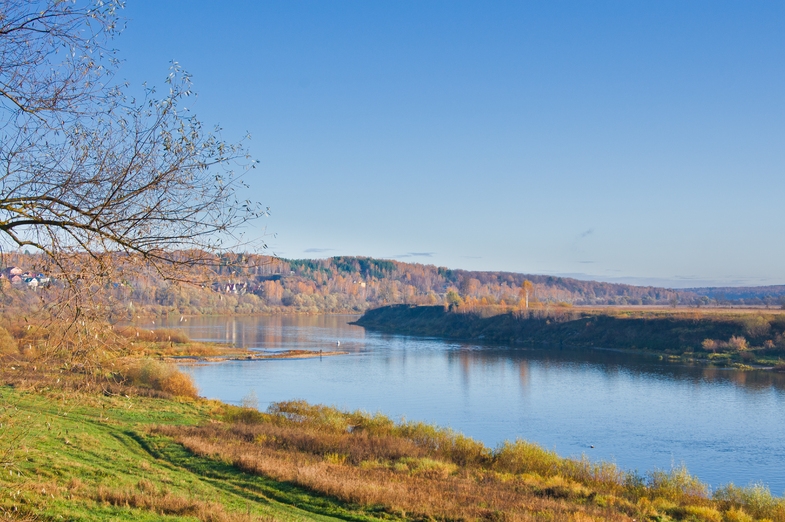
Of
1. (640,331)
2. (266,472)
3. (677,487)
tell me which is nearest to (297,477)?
(266,472)

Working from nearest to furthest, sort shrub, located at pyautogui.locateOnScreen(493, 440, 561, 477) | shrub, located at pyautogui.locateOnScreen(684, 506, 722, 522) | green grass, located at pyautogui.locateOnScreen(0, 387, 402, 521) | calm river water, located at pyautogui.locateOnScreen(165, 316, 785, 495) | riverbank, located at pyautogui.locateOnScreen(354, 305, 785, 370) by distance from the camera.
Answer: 1. green grass, located at pyautogui.locateOnScreen(0, 387, 402, 521)
2. shrub, located at pyautogui.locateOnScreen(684, 506, 722, 522)
3. shrub, located at pyautogui.locateOnScreen(493, 440, 561, 477)
4. calm river water, located at pyautogui.locateOnScreen(165, 316, 785, 495)
5. riverbank, located at pyautogui.locateOnScreen(354, 305, 785, 370)

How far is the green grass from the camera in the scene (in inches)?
264

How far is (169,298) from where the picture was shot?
647cm

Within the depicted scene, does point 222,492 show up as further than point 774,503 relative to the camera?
No

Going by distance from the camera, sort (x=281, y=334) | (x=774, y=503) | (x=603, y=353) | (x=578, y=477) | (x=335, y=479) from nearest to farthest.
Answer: (x=335, y=479), (x=774, y=503), (x=578, y=477), (x=603, y=353), (x=281, y=334)

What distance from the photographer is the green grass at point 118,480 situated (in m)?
6.70

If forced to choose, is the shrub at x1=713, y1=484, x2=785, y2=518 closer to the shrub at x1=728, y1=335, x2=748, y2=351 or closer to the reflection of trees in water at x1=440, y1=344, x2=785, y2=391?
the reflection of trees in water at x1=440, y1=344, x2=785, y2=391

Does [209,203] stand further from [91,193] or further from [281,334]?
[281,334]

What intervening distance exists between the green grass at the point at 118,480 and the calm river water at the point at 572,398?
11.4 meters

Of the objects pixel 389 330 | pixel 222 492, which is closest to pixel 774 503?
pixel 222 492

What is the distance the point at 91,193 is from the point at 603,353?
5671 centimetres

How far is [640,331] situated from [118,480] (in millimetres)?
59856

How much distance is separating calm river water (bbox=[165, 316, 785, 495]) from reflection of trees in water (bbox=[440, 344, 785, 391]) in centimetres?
10

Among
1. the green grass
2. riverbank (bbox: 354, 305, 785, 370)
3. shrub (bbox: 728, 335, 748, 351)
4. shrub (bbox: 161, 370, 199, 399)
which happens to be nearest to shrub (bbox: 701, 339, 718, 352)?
riverbank (bbox: 354, 305, 785, 370)
